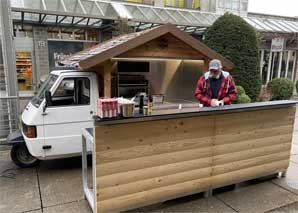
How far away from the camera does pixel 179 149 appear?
3.03 metres

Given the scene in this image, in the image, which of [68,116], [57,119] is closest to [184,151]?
[68,116]

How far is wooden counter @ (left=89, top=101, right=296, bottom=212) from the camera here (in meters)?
2.68

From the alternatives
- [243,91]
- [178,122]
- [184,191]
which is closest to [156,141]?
[178,122]

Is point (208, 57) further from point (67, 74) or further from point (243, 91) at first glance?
point (243, 91)

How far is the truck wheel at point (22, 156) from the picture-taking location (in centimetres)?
425

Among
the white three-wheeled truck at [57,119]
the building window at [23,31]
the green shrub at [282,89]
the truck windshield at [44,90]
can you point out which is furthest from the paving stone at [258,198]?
the building window at [23,31]

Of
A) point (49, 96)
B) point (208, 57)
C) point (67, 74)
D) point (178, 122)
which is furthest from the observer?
point (208, 57)

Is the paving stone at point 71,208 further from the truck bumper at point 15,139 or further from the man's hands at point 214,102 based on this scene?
the man's hands at point 214,102

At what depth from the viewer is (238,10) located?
1455cm

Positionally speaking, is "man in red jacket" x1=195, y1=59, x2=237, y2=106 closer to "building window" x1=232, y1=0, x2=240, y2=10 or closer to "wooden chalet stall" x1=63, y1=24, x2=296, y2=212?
"wooden chalet stall" x1=63, y1=24, x2=296, y2=212

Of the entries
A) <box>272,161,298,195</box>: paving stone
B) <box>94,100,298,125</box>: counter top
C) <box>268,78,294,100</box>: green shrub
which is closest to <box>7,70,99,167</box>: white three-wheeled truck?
<box>94,100,298,125</box>: counter top

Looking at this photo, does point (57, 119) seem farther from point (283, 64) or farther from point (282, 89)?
point (283, 64)

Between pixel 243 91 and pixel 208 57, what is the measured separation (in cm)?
363

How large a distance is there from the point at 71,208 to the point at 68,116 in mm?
1520
